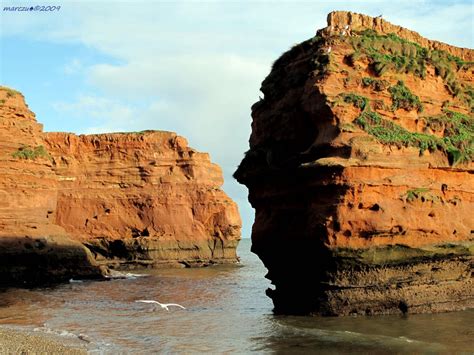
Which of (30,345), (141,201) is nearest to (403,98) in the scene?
(30,345)

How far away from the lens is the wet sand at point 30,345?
10.1 metres

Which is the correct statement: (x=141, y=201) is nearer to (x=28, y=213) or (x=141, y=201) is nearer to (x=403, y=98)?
(x=28, y=213)

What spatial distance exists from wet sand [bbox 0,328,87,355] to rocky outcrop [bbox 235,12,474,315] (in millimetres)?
5877

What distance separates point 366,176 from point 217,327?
5.26 m

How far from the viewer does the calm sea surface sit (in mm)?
10984

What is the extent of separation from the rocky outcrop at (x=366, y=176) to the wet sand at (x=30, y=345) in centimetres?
588

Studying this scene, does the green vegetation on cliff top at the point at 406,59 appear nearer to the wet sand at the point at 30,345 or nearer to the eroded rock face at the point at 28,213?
the wet sand at the point at 30,345

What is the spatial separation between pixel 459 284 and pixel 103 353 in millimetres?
Result: 8888

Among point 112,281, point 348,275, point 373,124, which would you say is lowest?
point 112,281

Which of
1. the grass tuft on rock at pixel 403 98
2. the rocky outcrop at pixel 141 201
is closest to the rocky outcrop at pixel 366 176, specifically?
the grass tuft on rock at pixel 403 98

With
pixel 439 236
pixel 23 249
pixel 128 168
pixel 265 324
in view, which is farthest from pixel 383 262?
pixel 128 168

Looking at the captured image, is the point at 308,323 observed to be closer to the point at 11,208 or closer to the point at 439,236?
the point at 439,236

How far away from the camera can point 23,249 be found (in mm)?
24531

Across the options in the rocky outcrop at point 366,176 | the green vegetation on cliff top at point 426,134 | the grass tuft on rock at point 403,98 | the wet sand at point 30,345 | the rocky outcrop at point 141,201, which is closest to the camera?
the wet sand at point 30,345
